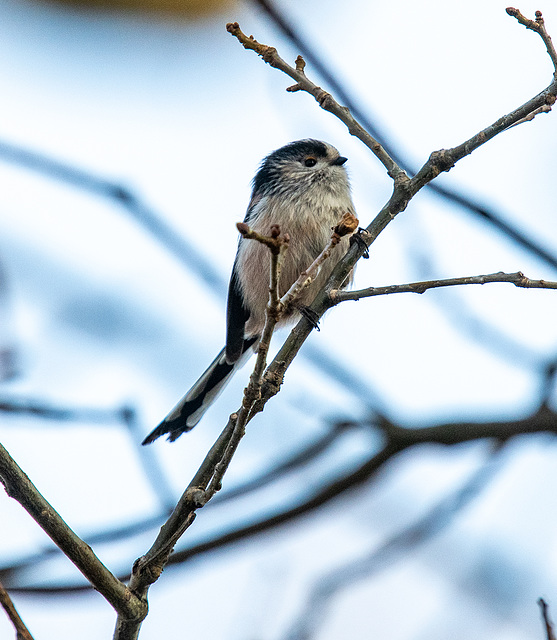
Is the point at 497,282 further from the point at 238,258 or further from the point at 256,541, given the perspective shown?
the point at 238,258

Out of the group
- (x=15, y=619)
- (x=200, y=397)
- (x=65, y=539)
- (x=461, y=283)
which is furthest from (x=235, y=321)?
(x=15, y=619)

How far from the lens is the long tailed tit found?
2.96 metres

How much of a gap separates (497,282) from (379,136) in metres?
0.69

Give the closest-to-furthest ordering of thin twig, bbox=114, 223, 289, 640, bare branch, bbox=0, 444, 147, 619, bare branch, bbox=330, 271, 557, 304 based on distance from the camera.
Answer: bare branch, bbox=0, 444, 147, 619
thin twig, bbox=114, 223, 289, 640
bare branch, bbox=330, 271, 557, 304

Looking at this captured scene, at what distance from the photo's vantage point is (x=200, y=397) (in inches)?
120

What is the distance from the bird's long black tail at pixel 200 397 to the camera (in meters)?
2.82

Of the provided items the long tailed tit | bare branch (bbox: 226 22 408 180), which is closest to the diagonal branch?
bare branch (bbox: 226 22 408 180)

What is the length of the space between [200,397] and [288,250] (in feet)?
2.18

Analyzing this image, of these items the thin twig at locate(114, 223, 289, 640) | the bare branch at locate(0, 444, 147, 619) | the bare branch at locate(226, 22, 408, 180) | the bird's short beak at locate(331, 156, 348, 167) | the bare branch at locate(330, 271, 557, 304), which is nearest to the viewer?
the bare branch at locate(0, 444, 147, 619)

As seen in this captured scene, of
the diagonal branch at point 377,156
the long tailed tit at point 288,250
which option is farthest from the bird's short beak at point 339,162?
the diagonal branch at point 377,156

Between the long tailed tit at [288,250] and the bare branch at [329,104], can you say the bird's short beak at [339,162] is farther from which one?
the bare branch at [329,104]

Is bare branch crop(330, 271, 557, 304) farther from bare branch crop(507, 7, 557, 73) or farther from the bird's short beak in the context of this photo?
the bird's short beak

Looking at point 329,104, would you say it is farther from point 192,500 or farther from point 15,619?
point 15,619

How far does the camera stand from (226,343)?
10.5ft
